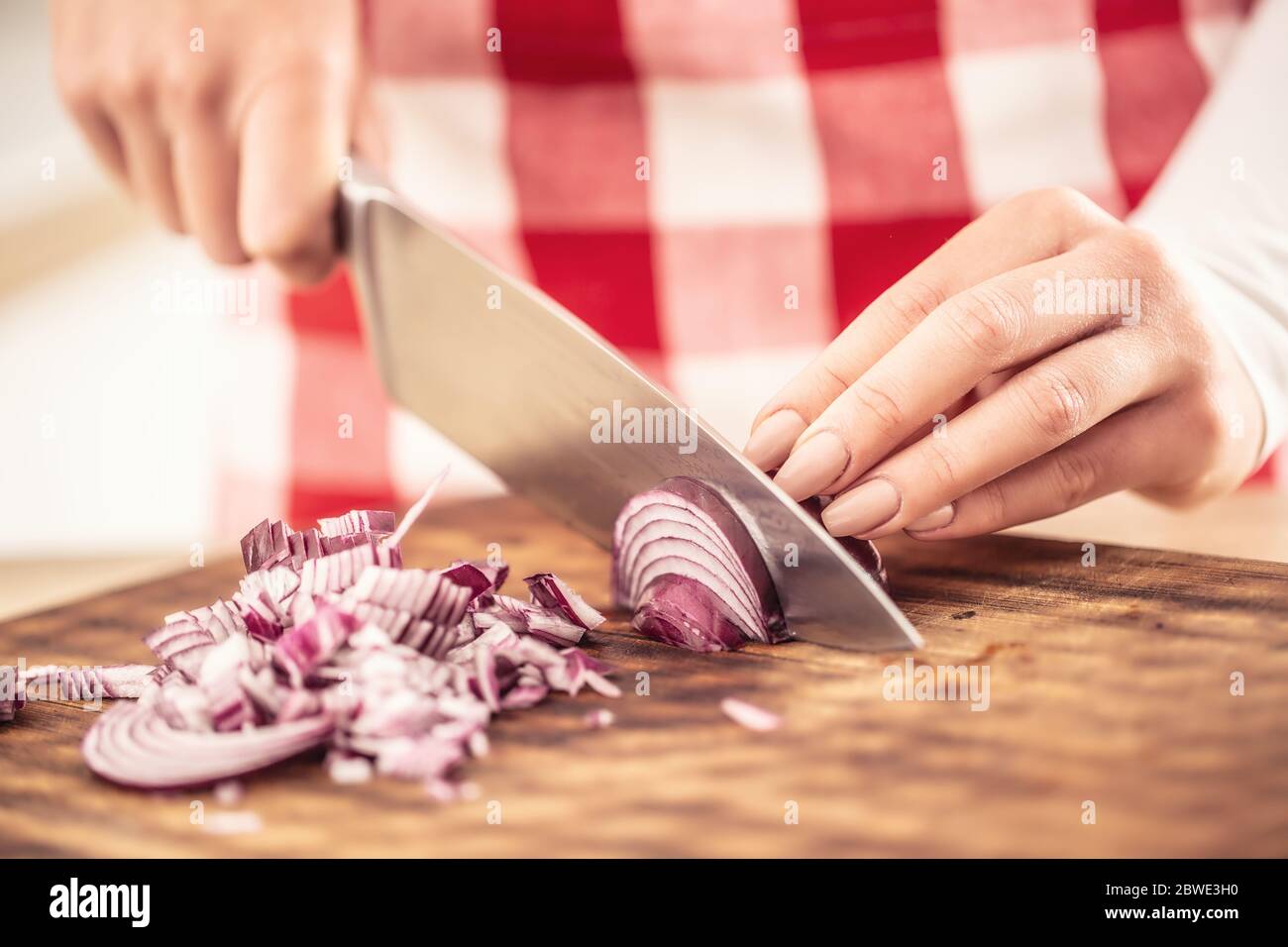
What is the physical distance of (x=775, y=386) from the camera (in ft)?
7.54

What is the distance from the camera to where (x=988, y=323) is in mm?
1348

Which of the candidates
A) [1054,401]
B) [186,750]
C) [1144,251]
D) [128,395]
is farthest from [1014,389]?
[128,395]

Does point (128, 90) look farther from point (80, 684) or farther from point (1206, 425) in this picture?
point (1206, 425)

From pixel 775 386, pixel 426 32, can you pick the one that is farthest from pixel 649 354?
pixel 426 32

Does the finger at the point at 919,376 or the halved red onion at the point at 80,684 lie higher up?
the finger at the point at 919,376

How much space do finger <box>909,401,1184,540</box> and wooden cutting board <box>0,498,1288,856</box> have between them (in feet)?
0.34

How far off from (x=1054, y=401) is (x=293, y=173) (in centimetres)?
102

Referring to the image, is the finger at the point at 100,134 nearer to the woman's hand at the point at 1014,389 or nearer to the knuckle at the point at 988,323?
the woman's hand at the point at 1014,389

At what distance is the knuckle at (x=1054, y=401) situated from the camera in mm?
1366

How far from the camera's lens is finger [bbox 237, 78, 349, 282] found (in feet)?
5.40

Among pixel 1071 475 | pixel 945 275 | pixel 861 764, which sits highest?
→ pixel 945 275

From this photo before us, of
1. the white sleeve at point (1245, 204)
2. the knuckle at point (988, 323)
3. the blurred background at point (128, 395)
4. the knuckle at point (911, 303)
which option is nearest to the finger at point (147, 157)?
the blurred background at point (128, 395)

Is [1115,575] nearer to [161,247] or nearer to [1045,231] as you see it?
[1045,231]

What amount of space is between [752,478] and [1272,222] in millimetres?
1057
